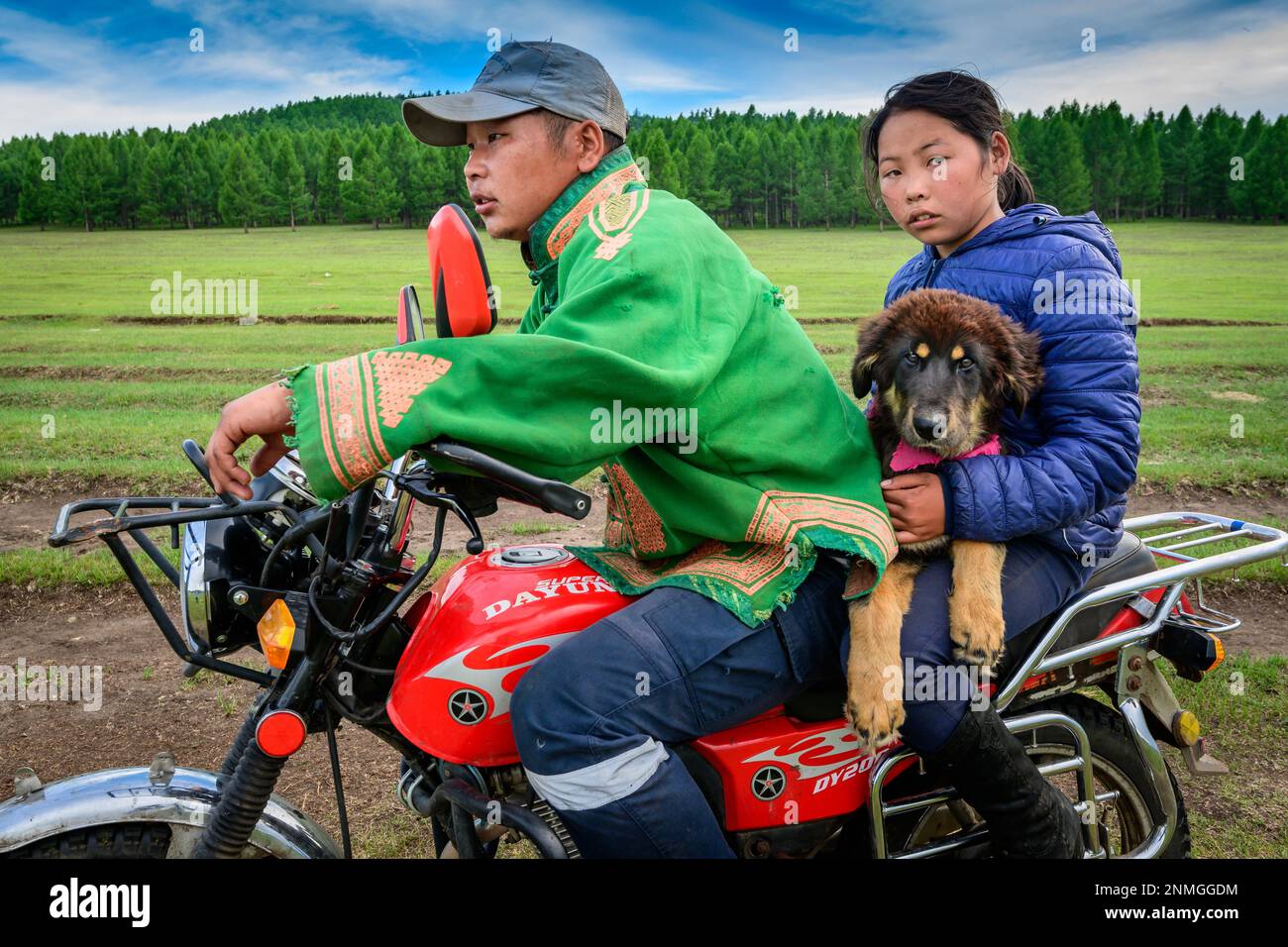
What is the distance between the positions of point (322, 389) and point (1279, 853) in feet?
14.1

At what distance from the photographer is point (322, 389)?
86.0 inches

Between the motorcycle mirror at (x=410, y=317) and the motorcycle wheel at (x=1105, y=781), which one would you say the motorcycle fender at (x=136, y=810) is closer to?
the motorcycle mirror at (x=410, y=317)

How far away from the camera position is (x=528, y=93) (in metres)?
2.67

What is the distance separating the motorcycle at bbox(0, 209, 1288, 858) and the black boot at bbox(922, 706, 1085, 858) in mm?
158

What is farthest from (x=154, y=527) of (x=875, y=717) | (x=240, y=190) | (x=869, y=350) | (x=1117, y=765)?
(x=240, y=190)

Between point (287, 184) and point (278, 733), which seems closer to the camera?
point (278, 733)

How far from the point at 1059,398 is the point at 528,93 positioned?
1777mm

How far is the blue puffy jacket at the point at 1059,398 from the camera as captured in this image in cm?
281

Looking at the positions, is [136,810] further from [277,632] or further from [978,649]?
[978,649]

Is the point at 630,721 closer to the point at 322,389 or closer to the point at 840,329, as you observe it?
the point at 322,389

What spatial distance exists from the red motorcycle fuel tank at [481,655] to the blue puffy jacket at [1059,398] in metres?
1.13

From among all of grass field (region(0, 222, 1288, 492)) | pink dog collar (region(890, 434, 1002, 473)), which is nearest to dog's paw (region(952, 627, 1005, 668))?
pink dog collar (region(890, 434, 1002, 473))

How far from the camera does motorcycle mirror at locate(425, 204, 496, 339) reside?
82.2 inches

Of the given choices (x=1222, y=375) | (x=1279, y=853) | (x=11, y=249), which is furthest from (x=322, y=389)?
(x=11, y=249)
